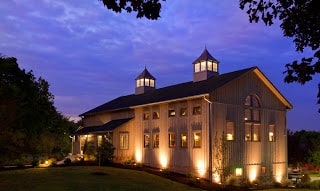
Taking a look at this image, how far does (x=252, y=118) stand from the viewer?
3275cm

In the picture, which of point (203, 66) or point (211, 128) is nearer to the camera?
point (211, 128)

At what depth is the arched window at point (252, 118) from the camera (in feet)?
106

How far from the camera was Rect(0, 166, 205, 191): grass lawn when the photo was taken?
2291 centimetres

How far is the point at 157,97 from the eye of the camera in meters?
36.4

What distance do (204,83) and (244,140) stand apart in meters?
6.04

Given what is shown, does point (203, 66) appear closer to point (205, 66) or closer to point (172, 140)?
point (205, 66)

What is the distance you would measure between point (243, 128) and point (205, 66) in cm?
711

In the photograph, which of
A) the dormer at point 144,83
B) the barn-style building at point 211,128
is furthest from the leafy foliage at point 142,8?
the dormer at point 144,83

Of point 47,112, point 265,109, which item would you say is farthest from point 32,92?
point 265,109

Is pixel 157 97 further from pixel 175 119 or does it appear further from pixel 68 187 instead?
pixel 68 187

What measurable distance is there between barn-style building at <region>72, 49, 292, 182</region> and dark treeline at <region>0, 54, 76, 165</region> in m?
7.19

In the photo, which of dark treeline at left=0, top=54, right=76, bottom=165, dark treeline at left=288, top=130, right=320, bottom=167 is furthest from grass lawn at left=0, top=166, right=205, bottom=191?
dark treeline at left=288, top=130, right=320, bottom=167

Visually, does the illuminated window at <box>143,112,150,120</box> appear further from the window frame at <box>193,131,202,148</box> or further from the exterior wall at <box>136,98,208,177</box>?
the window frame at <box>193,131,202,148</box>

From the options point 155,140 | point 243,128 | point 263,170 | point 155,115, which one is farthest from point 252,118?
point 155,140
